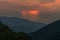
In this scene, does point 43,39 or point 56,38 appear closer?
point 56,38

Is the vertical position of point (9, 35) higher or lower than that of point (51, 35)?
lower

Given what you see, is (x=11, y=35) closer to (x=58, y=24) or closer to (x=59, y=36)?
(x=59, y=36)

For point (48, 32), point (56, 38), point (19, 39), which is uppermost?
point (48, 32)

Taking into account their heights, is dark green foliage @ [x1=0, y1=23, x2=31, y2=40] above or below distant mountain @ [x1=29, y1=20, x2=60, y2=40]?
below

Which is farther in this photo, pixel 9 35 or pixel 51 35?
pixel 51 35

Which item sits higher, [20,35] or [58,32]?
[58,32]

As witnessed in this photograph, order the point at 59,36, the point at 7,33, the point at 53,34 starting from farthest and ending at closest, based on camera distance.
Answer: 1. the point at 53,34
2. the point at 59,36
3. the point at 7,33

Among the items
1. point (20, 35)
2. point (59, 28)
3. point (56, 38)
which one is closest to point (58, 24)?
point (59, 28)

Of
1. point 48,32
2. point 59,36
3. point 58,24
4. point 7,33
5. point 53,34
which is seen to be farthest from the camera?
point 58,24

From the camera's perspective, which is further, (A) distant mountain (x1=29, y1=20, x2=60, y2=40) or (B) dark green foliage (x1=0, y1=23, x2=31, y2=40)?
(A) distant mountain (x1=29, y1=20, x2=60, y2=40)

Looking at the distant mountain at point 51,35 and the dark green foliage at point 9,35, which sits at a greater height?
the distant mountain at point 51,35

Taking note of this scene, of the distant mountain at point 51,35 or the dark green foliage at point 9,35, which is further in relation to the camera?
the distant mountain at point 51,35
